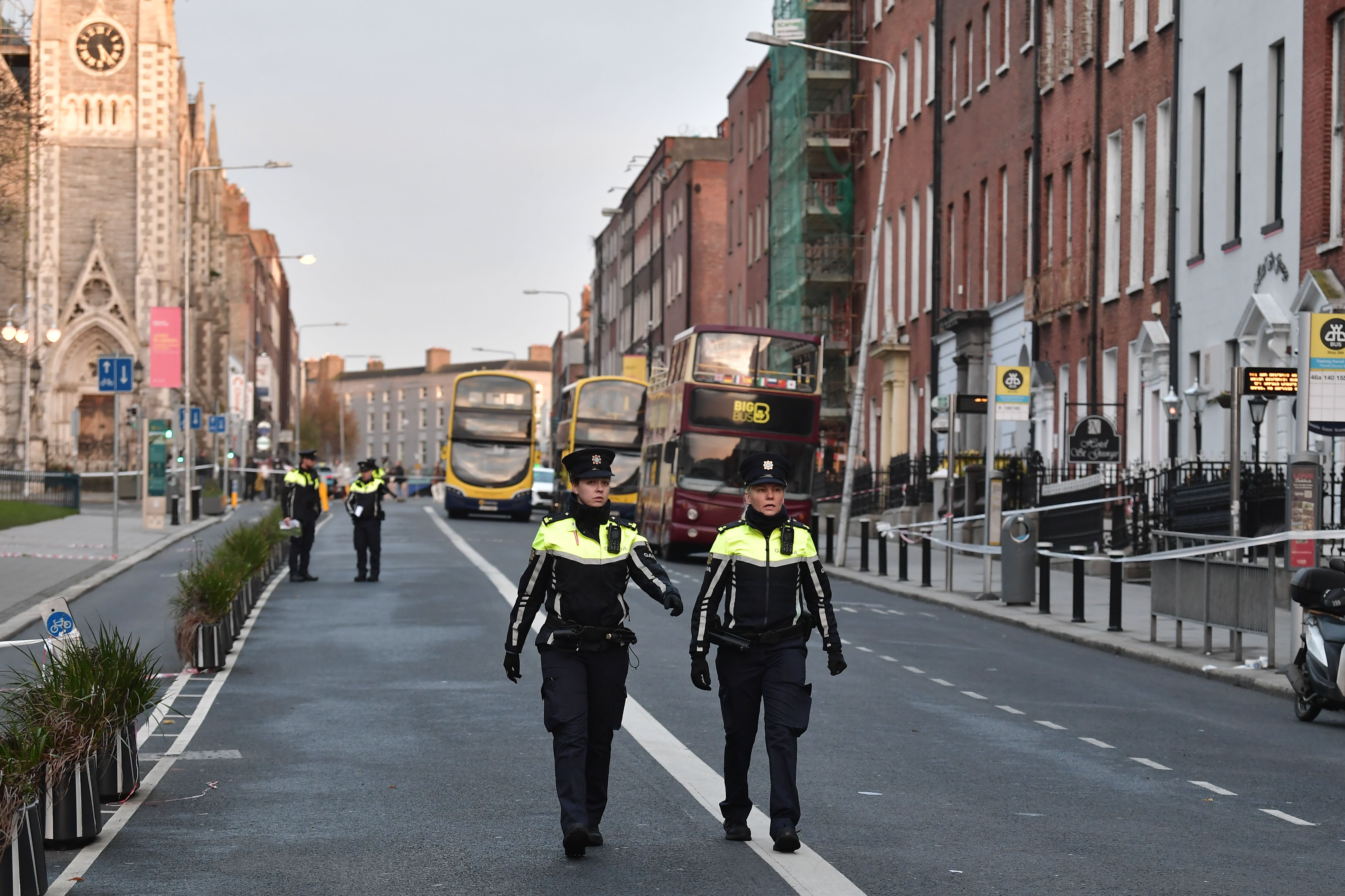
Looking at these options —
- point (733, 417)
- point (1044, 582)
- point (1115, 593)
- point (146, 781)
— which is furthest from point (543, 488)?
point (146, 781)

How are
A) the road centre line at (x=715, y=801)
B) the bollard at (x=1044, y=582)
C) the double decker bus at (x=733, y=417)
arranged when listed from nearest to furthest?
the road centre line at (x=715, y=801) < the bollard at (x=1044, y=582) < the double decker bus at (x=733, y=417)

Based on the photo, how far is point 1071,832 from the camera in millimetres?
8812

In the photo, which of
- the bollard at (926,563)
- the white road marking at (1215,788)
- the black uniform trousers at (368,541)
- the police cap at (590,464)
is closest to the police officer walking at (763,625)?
the police cap at (590,464)

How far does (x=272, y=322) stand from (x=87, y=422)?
6665 cm

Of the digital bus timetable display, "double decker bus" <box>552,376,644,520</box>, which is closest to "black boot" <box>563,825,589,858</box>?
the digital bus timetable display

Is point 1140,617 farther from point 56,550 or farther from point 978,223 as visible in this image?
point 978,223

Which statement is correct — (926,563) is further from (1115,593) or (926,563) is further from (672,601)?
(672,601)

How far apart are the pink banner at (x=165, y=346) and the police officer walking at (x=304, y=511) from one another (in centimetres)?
1990

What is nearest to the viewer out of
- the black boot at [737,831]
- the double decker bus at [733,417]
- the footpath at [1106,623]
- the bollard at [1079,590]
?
the black boot at [737,831]

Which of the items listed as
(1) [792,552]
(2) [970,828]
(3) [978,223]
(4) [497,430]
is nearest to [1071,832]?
(2) [970,828]

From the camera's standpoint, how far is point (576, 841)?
796 centimetres

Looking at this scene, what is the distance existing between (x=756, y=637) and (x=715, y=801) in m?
1.55

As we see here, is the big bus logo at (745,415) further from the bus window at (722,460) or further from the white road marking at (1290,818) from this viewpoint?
the white road marking at (1290,818)

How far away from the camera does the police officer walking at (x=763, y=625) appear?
26.9 ft
